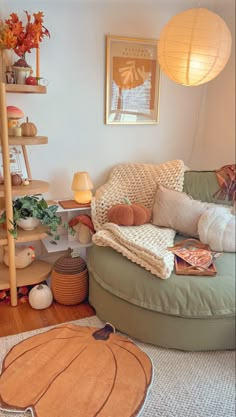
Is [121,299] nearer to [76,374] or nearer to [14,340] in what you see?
[76,374]

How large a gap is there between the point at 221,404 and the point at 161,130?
1876mm

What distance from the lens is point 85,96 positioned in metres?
2.24

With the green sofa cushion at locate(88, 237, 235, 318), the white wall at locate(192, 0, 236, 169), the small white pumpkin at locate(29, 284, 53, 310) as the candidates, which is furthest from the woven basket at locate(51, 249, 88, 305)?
the white wall at locate(192, 0, 236, 169)

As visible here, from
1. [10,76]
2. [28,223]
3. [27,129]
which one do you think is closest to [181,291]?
[28,223]

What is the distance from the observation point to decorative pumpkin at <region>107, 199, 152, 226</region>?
2.03 metres

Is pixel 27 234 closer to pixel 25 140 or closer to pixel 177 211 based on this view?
pixel 25 140

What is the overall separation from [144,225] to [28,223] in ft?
2.39

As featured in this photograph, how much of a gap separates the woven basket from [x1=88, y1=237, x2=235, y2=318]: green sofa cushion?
0.39m

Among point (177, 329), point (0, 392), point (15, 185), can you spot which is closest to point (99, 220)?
point (15, 185)

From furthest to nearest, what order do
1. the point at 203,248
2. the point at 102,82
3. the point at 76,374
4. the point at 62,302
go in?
the point at 102,82
the point at 62,302
the point at 203,248
the point at 76,374

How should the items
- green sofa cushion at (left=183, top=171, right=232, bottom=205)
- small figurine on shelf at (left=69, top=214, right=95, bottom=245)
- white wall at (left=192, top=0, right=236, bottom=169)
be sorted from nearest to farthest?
small figurine on shelf at (left=69, top=214, right=95, bottom=245) → green sofa cushion at (left=183, top=171, right=232, bottom=205) → white wall at (left=192, top=0, right=236, bottom=169)

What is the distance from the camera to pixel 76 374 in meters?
1.51

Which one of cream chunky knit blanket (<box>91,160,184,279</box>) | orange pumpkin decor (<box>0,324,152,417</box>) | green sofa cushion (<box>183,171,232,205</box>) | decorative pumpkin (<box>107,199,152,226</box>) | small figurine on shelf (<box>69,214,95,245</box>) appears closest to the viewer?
orange pumpkin decor (<box>0,324,152,417</box>)

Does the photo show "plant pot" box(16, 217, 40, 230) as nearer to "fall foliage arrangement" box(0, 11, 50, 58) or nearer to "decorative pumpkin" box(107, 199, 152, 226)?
"decorative pumpkin" box(107, 199, 152, 226)
